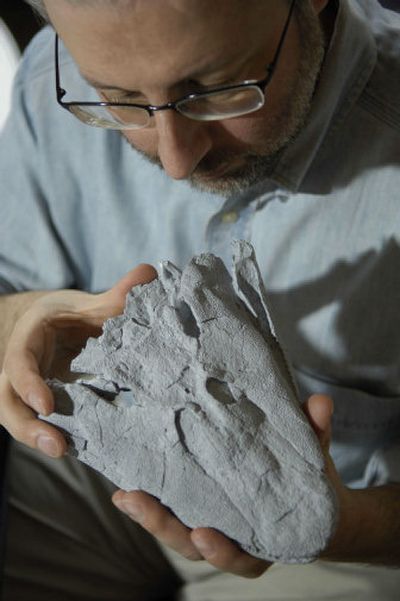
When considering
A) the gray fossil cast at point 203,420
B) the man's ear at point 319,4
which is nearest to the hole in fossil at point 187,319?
the gray fossil cast at point 203,420

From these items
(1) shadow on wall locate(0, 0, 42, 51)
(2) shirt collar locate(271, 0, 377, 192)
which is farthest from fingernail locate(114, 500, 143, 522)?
(1) shadow on wall locate(0, 0, 42, 51)

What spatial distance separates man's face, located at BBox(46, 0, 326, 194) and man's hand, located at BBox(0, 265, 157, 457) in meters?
0.20

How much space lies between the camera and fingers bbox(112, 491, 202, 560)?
0.86 m

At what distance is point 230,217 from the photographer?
1193mm

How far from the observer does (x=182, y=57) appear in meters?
0.84

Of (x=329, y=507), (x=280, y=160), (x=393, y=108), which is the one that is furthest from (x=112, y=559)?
(x=393, y=108)

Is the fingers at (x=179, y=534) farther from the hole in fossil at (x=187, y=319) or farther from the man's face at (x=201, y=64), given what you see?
the man's face at (x=201, y=64)

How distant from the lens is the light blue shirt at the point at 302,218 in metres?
1.08

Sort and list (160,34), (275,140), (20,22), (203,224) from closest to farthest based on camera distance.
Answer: (160,34) → (275,140) → (203,224) → (20,22)

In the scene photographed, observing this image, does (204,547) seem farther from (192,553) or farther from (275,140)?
(275,140)

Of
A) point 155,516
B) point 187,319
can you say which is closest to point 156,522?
point 155,516

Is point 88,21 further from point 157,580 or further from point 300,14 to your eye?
point 157,580

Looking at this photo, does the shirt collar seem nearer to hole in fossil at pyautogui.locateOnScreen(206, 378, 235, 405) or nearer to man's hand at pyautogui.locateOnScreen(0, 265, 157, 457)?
man's hand at pyautogui.locateOnScreen(0, 265, 157, 457)

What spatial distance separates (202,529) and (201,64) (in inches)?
21.7
